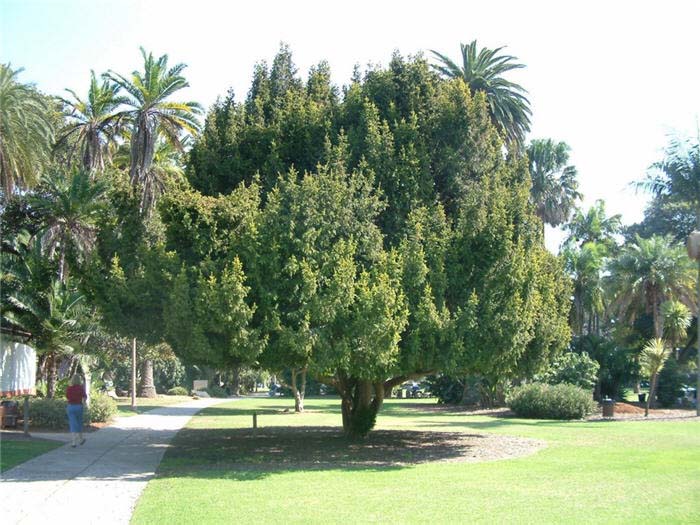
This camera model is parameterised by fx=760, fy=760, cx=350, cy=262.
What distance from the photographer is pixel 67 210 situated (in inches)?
1230

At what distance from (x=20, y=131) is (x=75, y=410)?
10727 mm

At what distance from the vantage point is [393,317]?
50.8 ft

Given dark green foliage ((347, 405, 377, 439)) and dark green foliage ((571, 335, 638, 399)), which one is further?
dark green foliage ((571, 335, 638, 399))

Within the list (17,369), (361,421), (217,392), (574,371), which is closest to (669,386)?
(574,371)

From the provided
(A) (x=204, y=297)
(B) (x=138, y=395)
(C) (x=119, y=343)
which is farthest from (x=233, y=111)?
(B) (x=138, y=395)

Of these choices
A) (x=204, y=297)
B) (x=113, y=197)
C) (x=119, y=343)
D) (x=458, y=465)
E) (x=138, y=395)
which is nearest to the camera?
(x=204, y=297)

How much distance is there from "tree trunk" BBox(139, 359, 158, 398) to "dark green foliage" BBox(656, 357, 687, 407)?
33.4 metres

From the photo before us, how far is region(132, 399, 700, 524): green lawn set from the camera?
10234 millimetres

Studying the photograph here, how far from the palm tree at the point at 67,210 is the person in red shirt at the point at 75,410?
13065 millimetres

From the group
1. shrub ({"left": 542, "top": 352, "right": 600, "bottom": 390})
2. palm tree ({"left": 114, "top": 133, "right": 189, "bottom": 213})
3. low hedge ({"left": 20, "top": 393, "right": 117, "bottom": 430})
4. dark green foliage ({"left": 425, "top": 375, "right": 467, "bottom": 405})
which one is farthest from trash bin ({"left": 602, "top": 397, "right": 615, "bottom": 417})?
low hedge ({"left": 20, "top": 393, "right": 117, "bottom": 430})

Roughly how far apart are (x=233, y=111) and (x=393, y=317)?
8153 millimetres

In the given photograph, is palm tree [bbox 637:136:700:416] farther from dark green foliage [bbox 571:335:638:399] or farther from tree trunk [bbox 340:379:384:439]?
tree trunk [bbox 340:379:384:439]

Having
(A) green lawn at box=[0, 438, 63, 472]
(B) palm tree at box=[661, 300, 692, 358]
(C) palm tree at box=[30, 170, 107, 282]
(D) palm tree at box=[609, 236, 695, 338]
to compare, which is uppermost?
(C) palm tree at box=[30, 170, 107, 282]

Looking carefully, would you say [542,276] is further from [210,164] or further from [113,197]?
[113,197]
